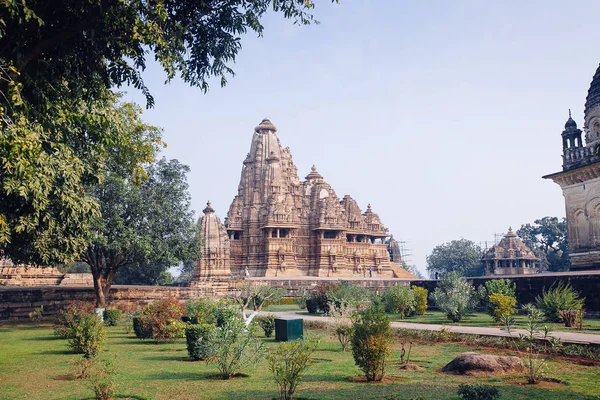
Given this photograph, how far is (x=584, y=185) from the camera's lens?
27344 mm

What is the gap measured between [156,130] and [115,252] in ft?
20.3

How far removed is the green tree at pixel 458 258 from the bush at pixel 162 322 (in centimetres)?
7771

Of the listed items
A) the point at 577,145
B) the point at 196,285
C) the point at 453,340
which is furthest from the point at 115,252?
the point at 577,145

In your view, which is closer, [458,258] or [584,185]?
[584,185]

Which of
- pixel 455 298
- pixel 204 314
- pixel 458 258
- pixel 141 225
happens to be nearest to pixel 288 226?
pixel 141 225

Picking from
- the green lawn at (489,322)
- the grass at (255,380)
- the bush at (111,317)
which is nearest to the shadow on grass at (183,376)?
the grass at (255,380)

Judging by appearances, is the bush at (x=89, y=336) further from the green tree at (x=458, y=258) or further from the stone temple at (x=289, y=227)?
the green tree at (x=458, y=258)

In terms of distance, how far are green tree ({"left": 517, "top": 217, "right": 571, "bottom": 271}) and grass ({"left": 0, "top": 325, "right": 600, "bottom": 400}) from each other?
70.3m

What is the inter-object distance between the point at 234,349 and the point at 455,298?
463 inches

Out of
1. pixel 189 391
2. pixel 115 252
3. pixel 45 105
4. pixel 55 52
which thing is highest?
pixel 55 52

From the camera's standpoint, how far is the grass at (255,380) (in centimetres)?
873

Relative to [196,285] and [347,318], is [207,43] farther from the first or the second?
[196,285]

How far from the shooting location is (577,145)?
2912 centimetres

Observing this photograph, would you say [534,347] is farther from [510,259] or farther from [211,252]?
[510,259]
